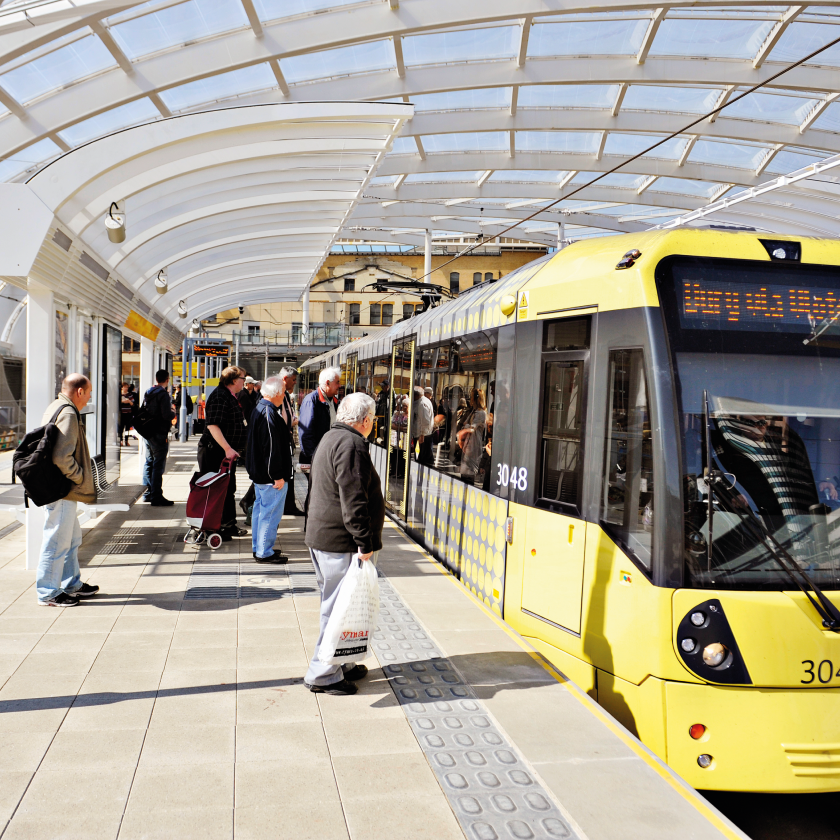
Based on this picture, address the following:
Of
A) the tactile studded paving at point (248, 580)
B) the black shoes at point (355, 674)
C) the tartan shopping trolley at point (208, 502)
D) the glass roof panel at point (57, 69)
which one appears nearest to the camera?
the black shoes at point (355, 674)

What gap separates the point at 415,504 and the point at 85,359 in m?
4.20

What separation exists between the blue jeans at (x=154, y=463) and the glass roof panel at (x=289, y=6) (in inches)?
236

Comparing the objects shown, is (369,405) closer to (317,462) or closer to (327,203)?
(317,462)

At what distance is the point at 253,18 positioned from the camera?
11.1 metres

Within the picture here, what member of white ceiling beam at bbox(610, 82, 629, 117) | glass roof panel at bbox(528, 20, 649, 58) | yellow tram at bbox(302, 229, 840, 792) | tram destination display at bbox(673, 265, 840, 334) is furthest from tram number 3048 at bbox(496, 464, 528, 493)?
white ceiling beam at bbox(610, 82, 629, 117)

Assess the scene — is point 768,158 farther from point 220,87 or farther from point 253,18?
point 253,18

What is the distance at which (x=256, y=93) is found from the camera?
13.7 meters

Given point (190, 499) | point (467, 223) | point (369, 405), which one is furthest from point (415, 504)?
point (467, 223)

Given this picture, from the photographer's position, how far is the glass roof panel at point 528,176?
21.7 m

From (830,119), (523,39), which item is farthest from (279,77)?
(830,119)

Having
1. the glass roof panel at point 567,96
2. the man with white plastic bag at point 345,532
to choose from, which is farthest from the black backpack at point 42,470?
the glass roof panel at point 567,96

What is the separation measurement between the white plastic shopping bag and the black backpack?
2700 mm

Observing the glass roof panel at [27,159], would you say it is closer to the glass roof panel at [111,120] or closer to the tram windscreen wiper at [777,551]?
the glass roof panel at [111,120]

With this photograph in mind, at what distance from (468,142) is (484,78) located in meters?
4.54
